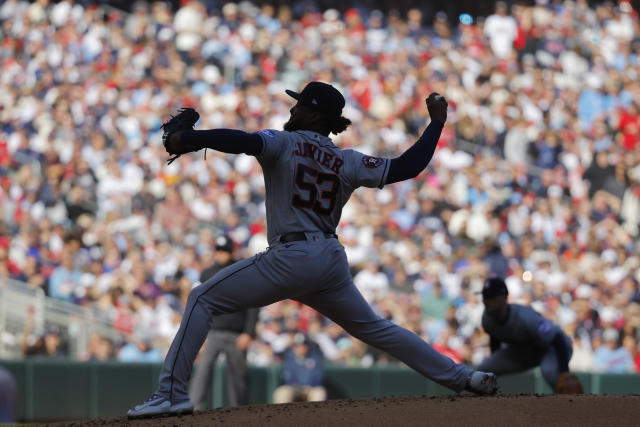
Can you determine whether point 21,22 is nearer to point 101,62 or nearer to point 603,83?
point 101,62

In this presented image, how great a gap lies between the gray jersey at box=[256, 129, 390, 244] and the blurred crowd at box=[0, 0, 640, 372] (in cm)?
654

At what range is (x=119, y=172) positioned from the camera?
46.5 ft

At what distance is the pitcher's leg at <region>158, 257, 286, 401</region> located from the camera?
4699 mm

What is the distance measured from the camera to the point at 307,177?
15.6 ft

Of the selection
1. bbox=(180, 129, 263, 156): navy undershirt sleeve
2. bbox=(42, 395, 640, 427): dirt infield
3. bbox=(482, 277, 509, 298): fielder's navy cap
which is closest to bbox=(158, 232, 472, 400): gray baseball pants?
bbox=(42, 395, 640, 427): dirt infield

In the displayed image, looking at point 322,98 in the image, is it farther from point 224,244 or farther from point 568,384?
point 224,244

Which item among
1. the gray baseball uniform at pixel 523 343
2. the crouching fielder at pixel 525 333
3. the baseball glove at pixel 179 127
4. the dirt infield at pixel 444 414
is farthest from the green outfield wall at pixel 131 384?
the baseball glove at pixel 179 127

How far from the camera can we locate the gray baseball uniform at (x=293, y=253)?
4680 mm

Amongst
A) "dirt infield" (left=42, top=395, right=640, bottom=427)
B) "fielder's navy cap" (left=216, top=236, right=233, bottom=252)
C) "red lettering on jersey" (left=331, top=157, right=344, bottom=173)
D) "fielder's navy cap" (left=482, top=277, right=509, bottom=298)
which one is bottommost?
"dirt infield" (left=42, top=395, right=640, bottom=427)

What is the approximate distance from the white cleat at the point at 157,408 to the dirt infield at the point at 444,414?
0.12 feet

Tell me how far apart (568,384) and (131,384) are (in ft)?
17.9

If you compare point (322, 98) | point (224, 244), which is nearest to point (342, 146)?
point (224, 244)

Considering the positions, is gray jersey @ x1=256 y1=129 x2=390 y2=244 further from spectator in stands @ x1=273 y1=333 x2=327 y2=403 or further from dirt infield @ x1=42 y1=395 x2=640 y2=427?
spectator in stands @ x1=273 y1=333 x2=327 y2=403

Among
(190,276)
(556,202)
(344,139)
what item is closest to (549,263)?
(556,202)
